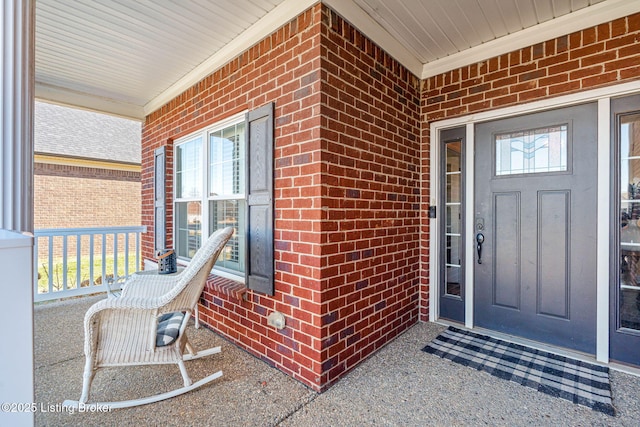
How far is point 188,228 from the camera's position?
3652 millimetres

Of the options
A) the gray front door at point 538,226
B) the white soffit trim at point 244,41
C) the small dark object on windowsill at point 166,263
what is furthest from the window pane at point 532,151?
the small dark object on windowsill at point 166,263

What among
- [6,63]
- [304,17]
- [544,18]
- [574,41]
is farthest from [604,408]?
[6,63]

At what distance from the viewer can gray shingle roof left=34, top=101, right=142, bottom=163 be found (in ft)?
25.1

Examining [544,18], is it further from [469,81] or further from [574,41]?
[469,81]

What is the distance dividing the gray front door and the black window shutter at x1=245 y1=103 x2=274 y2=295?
1951mm

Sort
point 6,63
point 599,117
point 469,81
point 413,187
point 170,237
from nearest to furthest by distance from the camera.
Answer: point 6,63 < point 599,117 < point 469,81 < point 413,187 < point 170,237

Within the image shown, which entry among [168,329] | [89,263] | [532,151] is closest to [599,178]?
[532,151]

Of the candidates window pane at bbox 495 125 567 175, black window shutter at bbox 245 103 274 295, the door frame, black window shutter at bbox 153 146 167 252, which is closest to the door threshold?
the door frame

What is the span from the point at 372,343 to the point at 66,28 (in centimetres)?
365

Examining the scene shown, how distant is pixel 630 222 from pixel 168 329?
3.38 m

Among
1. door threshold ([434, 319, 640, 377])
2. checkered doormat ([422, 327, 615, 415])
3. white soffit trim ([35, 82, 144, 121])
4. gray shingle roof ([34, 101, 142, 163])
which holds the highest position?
gray shingle roof ([34, 101, 142, 163])

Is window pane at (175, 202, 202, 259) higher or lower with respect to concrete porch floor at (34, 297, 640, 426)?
higher

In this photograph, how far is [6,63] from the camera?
3.70 ft

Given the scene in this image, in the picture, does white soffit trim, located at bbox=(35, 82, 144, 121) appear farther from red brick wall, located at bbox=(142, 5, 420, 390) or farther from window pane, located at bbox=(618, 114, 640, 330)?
window pane, located at bbox=(618, 114, 640, 330)
